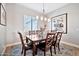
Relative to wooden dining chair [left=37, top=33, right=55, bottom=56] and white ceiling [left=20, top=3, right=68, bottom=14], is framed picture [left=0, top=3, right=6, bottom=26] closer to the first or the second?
white ceiling [left=20, top=3, right=68, bottom=14]

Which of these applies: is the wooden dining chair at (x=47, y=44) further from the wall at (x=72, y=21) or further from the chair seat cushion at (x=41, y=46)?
the wall at (x=72, y=21)

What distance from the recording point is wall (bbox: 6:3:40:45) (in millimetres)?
1769

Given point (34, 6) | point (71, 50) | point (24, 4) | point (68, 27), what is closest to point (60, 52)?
point (71, 50)

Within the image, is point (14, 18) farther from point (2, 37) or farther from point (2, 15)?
point (2, 37)

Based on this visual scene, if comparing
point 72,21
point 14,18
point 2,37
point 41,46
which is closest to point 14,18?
point 14,18

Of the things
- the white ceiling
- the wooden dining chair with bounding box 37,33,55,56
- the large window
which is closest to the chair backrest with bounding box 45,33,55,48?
the wooden dining chair with bounding box 37,33,55,56

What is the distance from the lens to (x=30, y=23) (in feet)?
6.01

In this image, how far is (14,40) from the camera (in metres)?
1.78

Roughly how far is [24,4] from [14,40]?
0.66m

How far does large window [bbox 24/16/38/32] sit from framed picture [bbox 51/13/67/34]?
325 millimetres

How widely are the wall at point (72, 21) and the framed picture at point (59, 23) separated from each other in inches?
2.5

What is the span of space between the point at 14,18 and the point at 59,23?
32.0 inches

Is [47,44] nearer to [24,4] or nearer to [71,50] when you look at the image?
[71,50]

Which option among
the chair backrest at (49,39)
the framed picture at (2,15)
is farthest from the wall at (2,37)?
the chair backrest at (49,39)
